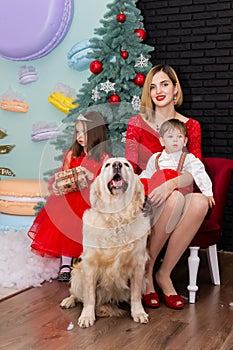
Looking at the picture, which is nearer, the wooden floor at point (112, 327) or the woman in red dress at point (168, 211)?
the wooden floor at point (112, 327)

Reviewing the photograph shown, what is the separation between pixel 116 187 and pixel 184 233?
1.68 feet

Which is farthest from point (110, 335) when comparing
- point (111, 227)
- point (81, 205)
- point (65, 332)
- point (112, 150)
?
point (112, 150)

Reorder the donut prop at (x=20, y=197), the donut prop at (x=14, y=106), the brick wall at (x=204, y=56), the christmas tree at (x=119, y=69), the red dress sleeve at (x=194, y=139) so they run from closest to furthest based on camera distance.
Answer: the red dress sleeve at (x=194, y=139)
the christmas tree at (x=119, y=69)
the brick wall at (x=204, y=56)
the donut prop at (x=20, y=197)
the donut prop at (x=14, y=106)

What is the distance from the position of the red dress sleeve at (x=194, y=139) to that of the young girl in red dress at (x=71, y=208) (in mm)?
492

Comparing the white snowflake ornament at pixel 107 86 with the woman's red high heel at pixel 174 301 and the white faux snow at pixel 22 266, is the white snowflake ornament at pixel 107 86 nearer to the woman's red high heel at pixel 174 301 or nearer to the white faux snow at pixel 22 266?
the white faux snow at pixel 22 266

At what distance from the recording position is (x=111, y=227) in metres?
2.17

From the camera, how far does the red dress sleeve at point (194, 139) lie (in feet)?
8.69

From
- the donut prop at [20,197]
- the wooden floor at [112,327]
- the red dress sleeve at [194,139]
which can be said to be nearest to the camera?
the wooden floor at [112,327]

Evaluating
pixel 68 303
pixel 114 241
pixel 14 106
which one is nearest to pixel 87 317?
pixel 68 303

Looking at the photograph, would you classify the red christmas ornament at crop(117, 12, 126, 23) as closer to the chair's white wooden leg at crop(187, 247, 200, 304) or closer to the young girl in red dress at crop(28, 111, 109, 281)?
the young girl in red dress at crop(28, 111, 109, 281)

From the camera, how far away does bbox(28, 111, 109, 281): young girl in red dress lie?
8.79 feet

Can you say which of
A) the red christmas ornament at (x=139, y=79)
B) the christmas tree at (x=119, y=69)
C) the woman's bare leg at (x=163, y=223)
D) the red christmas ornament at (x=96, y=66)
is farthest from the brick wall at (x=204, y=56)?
the woman's bare leg at (x=163, y=223)

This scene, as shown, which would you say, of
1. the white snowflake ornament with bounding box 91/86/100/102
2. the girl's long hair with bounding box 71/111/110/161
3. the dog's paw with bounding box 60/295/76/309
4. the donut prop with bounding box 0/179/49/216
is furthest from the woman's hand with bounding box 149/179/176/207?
the donut prop with bounding box 0/179/49/216

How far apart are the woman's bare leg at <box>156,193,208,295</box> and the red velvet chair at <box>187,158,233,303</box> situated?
94 millimetres
